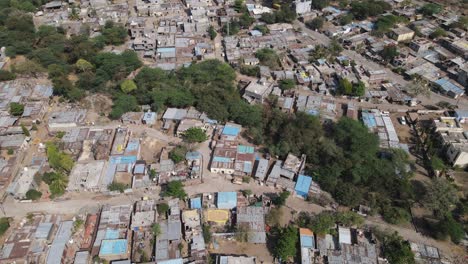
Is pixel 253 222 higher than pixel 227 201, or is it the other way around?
→ pixel 227 201

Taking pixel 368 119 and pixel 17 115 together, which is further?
pixel 17 115

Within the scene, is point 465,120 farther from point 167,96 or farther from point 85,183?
point 85,183

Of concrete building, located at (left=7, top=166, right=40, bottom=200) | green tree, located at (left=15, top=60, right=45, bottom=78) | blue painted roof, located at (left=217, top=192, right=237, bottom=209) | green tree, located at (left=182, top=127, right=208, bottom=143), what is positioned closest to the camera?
blue painted roof, located at (left=217, top=192, right=237, bottom=209)

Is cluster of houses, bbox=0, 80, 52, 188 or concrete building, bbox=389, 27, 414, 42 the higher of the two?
concrete building, bbox=389, 27, 414, 42

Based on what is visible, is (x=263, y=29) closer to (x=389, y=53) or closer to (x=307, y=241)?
(x=389, y=53)

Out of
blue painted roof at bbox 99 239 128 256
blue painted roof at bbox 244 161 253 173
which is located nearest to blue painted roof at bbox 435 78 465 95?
blue painted roof at bbox 244 161 253 173

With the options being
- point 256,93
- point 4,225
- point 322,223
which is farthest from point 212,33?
point 4,225

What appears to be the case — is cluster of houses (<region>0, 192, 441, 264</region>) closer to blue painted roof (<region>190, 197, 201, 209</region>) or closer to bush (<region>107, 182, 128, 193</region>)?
blue painted roof (<region>190, 197, 201, 209</region>)
